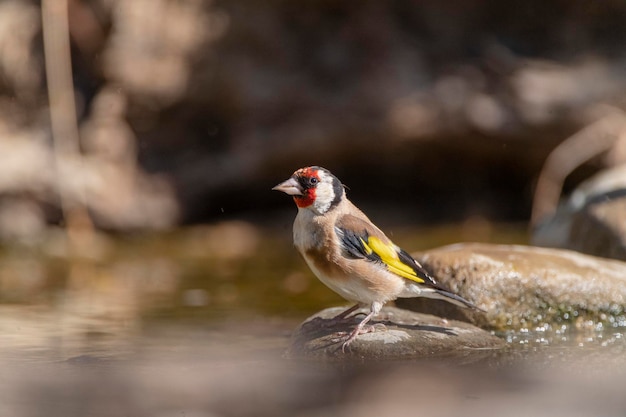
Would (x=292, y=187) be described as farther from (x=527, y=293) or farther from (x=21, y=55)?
(x=21, y=55)

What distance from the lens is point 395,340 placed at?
4566 millimetres

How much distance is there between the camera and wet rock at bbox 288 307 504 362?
4523 millimetres

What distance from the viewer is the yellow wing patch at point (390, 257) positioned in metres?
4.72

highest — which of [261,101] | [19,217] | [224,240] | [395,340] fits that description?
[261,101]

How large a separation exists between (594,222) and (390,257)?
207 cm

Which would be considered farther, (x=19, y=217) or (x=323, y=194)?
(x=19, y=217)

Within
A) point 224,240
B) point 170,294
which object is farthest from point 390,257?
point 224,240

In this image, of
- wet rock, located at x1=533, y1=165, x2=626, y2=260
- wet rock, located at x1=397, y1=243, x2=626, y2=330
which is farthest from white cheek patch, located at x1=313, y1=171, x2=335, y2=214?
wet rock, located at x1=533, y1=165, x2=626, y2=260

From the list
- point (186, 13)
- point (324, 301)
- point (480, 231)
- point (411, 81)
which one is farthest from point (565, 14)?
point (324, 301)

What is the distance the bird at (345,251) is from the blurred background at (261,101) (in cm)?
382

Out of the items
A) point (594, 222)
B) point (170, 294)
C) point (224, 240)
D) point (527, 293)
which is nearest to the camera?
point (527, 293)

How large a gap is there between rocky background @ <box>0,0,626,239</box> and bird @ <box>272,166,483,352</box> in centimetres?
441

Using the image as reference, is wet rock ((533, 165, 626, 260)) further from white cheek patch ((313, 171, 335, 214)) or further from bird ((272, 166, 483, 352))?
white cheek patch ((313, 171, 335, 214))

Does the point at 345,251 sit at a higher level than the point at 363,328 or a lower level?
higher
